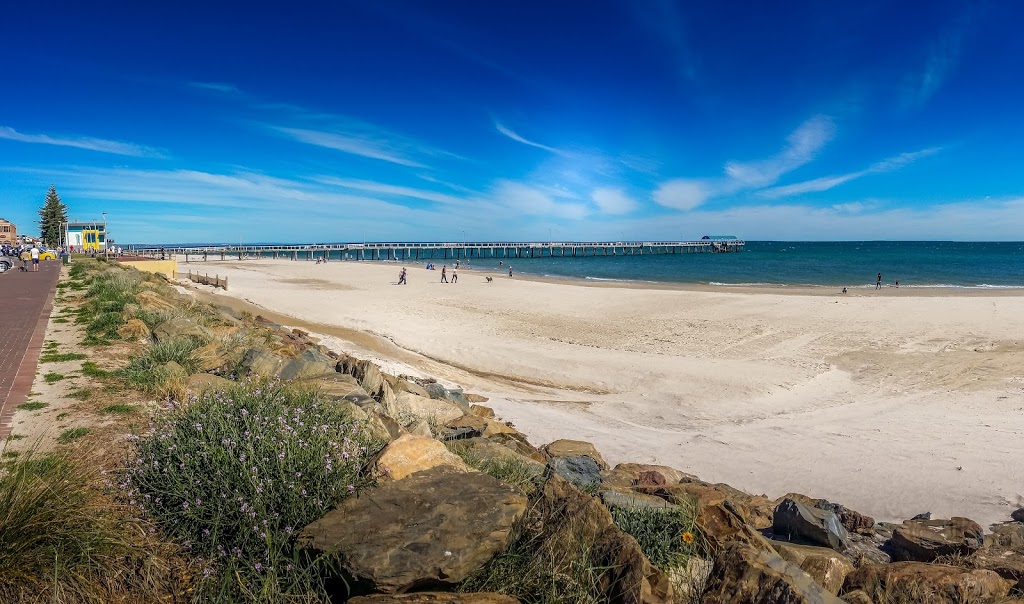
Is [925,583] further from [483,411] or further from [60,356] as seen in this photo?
[60,356]

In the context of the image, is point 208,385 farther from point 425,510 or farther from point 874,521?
point 874,521

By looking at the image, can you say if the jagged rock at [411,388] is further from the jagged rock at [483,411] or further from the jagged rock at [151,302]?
the jagged rock at [151,302]

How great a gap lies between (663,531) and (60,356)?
8580 millimetres

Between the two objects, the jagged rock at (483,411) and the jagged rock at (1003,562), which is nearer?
the jagged rock at (1003,562)

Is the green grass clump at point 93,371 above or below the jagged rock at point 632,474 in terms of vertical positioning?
above

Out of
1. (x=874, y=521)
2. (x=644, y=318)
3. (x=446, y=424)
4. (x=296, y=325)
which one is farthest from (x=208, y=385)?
(x=644, y=318)

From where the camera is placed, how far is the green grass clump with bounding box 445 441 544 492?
4250 millimetres

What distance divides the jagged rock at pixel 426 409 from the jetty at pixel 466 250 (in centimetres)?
8245

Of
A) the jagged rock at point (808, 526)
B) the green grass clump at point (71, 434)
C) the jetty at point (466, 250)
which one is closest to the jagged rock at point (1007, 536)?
the jagged rock at point (808, 526)

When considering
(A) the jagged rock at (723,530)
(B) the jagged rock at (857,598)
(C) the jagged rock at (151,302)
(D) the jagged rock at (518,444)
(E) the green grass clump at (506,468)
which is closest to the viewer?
(B) the jagged rock at (857,598)

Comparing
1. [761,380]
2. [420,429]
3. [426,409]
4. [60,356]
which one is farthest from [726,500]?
[60,356]

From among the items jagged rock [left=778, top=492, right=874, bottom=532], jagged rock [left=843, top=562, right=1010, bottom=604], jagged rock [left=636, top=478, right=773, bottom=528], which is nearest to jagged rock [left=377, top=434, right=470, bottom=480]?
jagged rock [left=636, top=478, right=773, bottom=528]

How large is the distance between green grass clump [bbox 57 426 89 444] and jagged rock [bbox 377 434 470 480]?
2.92 meters

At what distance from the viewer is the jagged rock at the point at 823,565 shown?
→ 358cm
